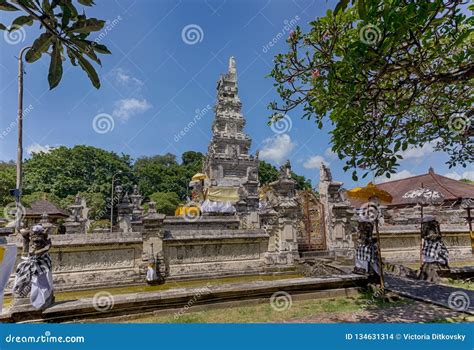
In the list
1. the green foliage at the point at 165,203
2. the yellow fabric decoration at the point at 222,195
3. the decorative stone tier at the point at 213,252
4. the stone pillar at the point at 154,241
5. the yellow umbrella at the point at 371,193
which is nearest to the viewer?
the yellow umbrella at the point at 371,193

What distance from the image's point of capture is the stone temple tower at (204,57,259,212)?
33500mm

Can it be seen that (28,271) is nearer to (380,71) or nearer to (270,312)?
(270,312)

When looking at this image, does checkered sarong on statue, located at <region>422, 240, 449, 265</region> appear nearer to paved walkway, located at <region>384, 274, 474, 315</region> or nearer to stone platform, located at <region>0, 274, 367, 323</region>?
paved walkway, located at <region>384, 274, 474, 315</region>

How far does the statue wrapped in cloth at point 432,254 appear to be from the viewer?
756 cm

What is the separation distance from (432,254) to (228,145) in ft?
94.6

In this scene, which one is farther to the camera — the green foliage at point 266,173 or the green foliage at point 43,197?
the green foliage at point 266,173

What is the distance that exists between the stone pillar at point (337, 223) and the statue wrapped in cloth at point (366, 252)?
3885mm

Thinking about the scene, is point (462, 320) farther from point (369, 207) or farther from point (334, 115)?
point (334, 115)

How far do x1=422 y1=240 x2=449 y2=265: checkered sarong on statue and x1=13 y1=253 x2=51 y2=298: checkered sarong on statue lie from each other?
9580 millimetres

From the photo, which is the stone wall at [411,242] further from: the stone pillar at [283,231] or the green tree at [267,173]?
the green tree at [267,173]

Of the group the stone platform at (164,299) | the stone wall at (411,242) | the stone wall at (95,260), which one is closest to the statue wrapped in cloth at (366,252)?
the stone platform at (164,299)

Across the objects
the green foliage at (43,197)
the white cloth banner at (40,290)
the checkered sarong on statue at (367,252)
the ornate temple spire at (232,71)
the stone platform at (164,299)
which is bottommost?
the stone platform at (164,299)

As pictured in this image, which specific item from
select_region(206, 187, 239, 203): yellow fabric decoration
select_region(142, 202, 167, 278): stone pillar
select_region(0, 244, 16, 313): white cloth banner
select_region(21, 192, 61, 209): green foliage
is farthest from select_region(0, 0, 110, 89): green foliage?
select_region(21, 192, 61, 209): green foliage

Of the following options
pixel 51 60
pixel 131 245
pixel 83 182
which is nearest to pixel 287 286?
pixel 131 245
